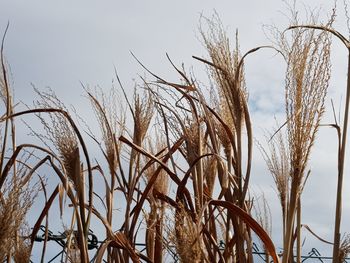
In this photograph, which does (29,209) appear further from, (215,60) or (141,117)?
(215,60)

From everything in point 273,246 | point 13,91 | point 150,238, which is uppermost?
point 13,91

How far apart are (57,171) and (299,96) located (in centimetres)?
71

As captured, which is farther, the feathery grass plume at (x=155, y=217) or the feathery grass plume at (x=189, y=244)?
the feathery grass plume at (x=155, y=217)

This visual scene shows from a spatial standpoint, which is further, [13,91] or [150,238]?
[13,91]

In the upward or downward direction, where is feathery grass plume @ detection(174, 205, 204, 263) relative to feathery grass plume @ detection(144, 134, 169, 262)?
downward

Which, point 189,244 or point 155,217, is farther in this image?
point 155,217

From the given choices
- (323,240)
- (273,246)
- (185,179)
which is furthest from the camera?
(323,240)

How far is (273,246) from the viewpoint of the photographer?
1674 millimetres

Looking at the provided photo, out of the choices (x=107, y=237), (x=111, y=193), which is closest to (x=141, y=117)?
(x=111, y=193)

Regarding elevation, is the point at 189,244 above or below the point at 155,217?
below

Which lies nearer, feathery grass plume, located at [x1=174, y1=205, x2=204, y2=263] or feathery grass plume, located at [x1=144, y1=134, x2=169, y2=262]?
feathery grass plume, located at [x1=174, y1=205, x2=204, y2=263]

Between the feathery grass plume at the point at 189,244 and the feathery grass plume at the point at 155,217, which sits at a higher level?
the feathery grass plume at the point at 155,217

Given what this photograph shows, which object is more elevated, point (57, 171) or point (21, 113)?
point (21, 113)

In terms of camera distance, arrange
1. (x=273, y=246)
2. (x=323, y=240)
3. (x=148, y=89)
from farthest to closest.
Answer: (x=323, y=240) → (x=148, y=89) → (x=273, y=246)
